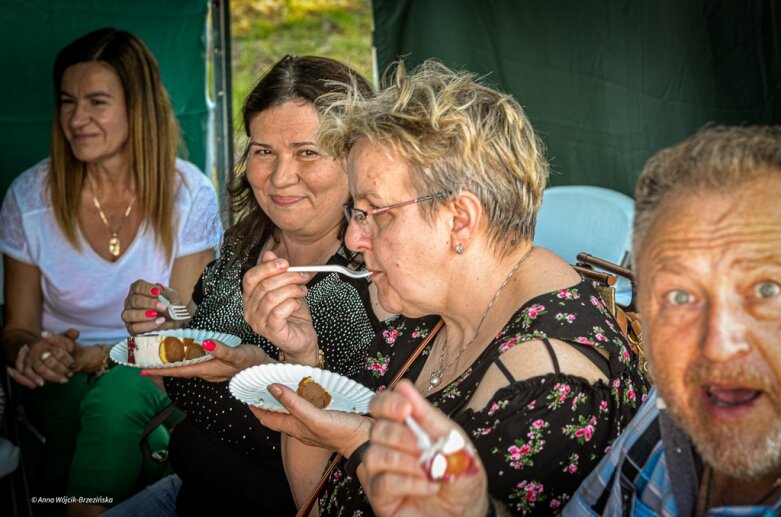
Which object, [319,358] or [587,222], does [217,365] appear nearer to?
[319,358]

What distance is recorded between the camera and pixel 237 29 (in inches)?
346

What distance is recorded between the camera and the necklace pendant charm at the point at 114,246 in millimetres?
3535

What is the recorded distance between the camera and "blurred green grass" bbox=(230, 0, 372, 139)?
8.27 m

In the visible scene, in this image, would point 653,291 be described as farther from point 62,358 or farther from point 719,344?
point 62,358

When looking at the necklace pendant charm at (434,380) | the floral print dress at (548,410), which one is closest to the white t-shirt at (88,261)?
the necklace pendant charm at (434,380)

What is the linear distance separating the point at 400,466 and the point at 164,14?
140 inches

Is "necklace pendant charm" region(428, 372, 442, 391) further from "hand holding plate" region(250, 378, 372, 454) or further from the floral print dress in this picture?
"hand holding plate" region(250, 378, 372, 454)

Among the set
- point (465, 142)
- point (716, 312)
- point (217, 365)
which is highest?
point (465, 142)

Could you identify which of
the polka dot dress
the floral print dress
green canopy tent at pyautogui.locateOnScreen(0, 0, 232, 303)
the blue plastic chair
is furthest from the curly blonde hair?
green canopy tent at pyautogui.locateOnScreen(0, 0, 232, 303)

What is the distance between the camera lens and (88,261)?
11.5ft

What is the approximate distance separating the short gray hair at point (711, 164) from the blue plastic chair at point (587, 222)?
1805 mm

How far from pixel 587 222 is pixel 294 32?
19.2 feet

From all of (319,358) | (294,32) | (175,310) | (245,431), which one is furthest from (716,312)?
(294,32)

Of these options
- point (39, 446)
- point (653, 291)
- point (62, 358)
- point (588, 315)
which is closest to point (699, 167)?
point (653, 291)
